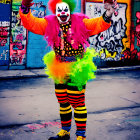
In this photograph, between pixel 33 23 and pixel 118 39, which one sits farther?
pixel 118 39

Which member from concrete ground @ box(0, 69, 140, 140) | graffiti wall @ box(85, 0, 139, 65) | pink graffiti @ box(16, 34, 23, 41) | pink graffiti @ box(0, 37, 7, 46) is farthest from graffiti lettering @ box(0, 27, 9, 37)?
graffiti wall @ box(85, 0, 139, 65)

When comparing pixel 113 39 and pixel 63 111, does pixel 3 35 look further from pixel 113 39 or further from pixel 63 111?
pixel 63 111

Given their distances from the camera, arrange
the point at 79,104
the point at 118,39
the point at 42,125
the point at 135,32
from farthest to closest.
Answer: the point at 135,32 → the point at 118,39 → the point at 42,125 → the point at 79,104

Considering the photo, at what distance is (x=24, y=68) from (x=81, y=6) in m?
3.71

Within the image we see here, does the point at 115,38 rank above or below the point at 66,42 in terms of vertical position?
above

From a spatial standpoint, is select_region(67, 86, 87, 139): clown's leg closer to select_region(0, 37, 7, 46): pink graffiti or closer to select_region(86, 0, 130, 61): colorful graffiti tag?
select_region(0, 37, 7, 46): pink graffiti

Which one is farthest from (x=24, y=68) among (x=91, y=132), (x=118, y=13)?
(x=91, y=132)

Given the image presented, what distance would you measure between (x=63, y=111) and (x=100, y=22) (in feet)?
4.27

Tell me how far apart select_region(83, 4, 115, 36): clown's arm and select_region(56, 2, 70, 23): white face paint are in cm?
25

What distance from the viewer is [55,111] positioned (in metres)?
4.79

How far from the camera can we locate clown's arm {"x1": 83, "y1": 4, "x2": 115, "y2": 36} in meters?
3.01

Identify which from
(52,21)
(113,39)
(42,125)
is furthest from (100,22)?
(113,39)

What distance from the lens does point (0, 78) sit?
27.7 ft

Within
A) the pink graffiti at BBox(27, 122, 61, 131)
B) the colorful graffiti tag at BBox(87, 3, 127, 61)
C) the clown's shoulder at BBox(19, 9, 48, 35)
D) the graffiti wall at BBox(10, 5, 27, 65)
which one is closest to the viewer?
the clown's shoulder at BBox(19, 9, 48, 35)
